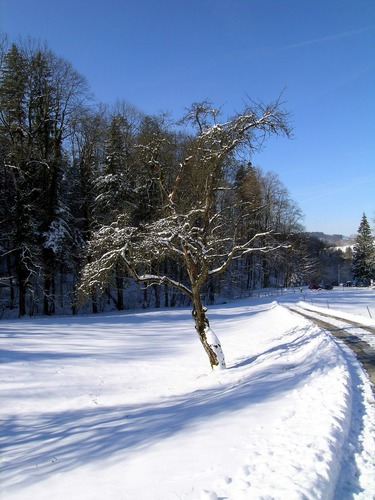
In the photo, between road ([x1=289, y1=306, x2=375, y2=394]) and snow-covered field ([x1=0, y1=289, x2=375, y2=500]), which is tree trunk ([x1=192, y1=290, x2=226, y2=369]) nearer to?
snow-covered field ([x1=0, y1=289, x2=375, y2=500])

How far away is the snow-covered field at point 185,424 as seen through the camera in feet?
13.0

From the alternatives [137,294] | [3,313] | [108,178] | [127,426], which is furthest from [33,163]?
[127,426]

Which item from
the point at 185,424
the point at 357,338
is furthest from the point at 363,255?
the point at 185,424

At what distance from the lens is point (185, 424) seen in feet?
19.2

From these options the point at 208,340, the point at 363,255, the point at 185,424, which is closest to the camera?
the point at 185,424

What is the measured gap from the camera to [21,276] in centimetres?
2434

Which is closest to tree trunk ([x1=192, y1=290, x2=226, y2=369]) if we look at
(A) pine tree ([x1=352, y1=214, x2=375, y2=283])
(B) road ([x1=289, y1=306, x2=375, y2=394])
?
(B) road ([x1=289, y1=306, x2=375, y2=394])

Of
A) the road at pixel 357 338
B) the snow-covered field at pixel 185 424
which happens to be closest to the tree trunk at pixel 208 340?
the snow-covered field at pixel 185 424

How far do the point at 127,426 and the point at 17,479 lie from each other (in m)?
2.14

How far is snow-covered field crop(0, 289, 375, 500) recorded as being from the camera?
397cm

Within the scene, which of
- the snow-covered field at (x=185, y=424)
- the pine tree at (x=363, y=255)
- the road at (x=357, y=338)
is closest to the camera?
the snow-covered field at (x=185, y=424)

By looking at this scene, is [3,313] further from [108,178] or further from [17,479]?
[17,479]

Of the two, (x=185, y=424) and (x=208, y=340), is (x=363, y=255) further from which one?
(x=185, y=424)

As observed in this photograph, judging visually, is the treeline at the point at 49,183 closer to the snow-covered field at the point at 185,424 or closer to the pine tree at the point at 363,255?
the snow-covered field at the point at 185,424
